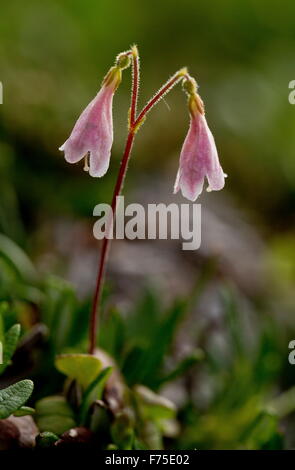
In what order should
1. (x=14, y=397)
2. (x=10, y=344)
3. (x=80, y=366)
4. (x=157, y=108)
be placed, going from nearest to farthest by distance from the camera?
1. (x=14, y=397)
2. (x=10, y=344)
3. (x=80, y=366)
4. (x=157, y=108)

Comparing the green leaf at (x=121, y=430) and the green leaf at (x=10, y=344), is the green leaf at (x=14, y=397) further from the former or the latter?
the green leaf at (x=121, y=430)

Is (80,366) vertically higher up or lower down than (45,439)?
higher up

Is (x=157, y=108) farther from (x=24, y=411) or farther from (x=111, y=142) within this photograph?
(x=24, y=411)

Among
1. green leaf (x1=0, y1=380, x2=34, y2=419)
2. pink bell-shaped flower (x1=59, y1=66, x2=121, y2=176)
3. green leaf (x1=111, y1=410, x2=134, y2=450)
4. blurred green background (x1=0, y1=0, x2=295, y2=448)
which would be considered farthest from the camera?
blurred green background (x1=0, y1=0, x2=295, y2=448)

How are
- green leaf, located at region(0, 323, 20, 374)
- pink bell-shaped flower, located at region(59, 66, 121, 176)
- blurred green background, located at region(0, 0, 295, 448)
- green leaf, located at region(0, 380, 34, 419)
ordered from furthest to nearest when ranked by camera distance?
blurred green background, located at region(0, 0, 295, 448) < green leaf, located at region(0, 323, 20, 374) < pink bell-shaped flower, located at region(59, 66, 121, 176) < green leaf, located at region(0, 380, 34, 419)

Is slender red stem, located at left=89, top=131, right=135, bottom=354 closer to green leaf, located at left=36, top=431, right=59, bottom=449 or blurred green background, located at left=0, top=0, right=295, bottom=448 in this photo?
green leaf, located at left=36, top=431, right=59, bottom=449

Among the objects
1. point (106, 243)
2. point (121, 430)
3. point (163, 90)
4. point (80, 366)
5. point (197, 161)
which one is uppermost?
point (163, 90)

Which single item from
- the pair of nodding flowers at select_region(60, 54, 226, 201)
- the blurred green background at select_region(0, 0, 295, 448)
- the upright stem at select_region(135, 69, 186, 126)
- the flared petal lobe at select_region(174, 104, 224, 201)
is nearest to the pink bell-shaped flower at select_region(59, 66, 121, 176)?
the pair of nodding flowers at select_region(60, 54, 226, 201)

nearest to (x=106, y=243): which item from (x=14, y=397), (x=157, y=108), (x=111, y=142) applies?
(x=111, y=142)
